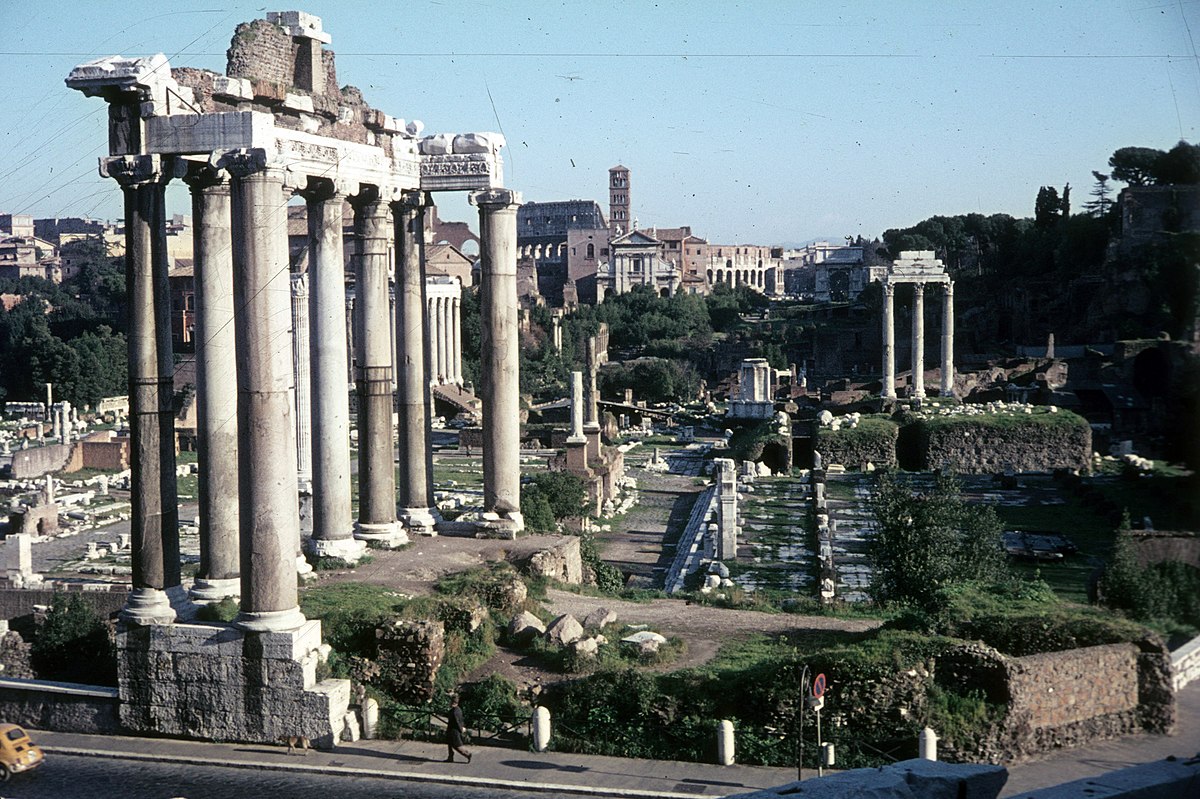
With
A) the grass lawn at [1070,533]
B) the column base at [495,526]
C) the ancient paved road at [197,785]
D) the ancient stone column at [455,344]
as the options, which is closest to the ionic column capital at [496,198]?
the column base at [495,526]

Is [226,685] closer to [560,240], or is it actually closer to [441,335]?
[441,335]

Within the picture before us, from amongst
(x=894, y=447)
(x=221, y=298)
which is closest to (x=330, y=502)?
(x=221, y=298)

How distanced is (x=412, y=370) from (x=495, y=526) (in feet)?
8.73

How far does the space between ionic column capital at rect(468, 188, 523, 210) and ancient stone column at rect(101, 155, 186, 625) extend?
5267mm

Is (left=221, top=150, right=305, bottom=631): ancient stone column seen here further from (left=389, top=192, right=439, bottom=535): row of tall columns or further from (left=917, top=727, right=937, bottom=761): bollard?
(left=917, top=727, right=937, bottom=761): bollard

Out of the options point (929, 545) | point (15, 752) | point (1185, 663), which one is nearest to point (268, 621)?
point (15, 752)

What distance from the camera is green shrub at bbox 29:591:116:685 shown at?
14414 mm

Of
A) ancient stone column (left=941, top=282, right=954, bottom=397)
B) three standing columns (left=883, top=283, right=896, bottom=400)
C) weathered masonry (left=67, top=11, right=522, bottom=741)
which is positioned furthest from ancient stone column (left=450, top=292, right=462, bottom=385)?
weathered masonry (left=67, top=11, right=522, bottom=741)

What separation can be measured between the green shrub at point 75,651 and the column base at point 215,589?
3.81 feet

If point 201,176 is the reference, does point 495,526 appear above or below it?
below

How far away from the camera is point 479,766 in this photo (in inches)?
479

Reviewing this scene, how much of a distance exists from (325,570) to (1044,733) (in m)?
8.96

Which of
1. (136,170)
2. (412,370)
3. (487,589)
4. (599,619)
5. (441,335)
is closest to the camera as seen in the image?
(136,170)

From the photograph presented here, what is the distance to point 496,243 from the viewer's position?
1812 cm
